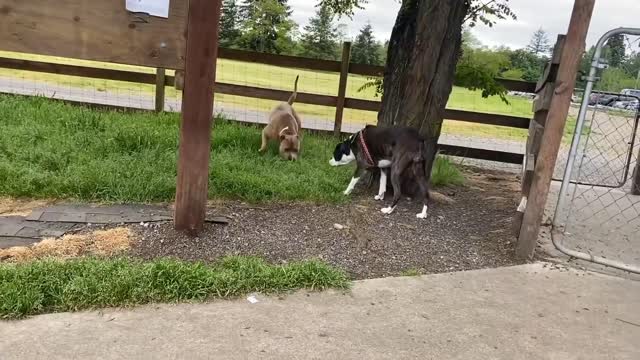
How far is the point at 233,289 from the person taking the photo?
10.9 ft

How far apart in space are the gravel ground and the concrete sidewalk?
1.36 feet

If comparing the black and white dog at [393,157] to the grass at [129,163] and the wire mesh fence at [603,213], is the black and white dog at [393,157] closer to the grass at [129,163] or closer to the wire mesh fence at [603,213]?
the grass at [129,163]

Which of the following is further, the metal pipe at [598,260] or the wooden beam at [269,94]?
the wooden beam at [269,94]

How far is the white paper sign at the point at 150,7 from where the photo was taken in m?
3.74

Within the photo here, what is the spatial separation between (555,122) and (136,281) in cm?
326

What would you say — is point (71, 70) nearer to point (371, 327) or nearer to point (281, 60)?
point (281, 60)

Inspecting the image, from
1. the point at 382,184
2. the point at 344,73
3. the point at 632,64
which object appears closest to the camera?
the point at 632,64

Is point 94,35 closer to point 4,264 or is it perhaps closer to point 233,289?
point 4,264

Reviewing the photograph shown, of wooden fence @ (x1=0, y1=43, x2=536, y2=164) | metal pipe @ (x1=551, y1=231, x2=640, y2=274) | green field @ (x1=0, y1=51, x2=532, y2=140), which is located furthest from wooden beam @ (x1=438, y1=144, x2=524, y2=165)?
metal pipe @ (x1=551, y1=231, x2=640, y2=274)

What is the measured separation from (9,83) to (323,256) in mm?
13482

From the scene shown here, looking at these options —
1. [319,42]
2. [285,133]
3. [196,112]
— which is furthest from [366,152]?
[319,42]

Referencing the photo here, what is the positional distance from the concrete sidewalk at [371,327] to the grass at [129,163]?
6.94ft

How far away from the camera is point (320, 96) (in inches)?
362

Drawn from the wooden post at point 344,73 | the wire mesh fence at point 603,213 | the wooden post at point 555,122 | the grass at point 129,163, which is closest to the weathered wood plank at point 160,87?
the grass at point 129,163
